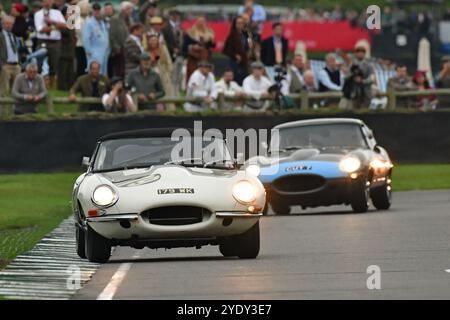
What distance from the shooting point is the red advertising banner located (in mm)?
58531

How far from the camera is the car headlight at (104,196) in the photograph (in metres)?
14.6

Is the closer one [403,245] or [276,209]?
[403,245]

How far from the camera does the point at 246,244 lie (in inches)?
595

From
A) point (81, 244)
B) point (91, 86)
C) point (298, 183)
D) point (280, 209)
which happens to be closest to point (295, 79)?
point (91, 86)

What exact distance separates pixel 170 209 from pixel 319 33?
Result: 45.5 metres

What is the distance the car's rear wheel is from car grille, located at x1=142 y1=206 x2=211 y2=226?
0.50 m

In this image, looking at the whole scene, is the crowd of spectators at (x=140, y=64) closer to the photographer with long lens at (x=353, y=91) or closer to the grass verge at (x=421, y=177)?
the photographer with long lens at (x=353, y=91)

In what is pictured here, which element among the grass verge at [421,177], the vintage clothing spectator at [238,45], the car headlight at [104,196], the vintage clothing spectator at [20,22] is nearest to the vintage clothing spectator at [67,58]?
the vintage clothing spectator at [20,22]

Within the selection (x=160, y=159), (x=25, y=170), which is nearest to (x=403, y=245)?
(x=160, y=159)

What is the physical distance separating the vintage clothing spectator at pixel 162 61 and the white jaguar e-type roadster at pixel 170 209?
15.2 metres

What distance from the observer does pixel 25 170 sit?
2875cm

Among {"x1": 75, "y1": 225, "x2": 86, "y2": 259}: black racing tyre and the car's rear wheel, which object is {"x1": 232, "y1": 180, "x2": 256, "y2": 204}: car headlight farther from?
{"x1": 75, "y1": 225, "x2": 86, "y2": 259}: black racing tyre

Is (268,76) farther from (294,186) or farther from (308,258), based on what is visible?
(308,258)
